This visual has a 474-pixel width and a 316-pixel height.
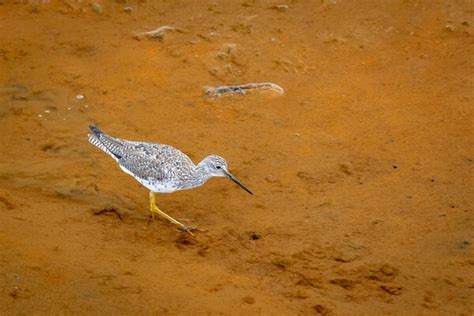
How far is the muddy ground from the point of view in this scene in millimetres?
7965

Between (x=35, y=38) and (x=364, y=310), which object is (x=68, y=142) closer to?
(x=35, y=38)

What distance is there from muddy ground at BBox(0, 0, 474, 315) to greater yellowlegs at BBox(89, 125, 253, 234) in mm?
430

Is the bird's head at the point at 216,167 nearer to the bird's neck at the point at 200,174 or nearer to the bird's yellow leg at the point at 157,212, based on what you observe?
the bird's neck at the point at 200,174

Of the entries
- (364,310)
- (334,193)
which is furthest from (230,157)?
(364,310)

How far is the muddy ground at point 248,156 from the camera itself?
26.1ft

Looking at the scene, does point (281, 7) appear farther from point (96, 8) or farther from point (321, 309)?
point (321, 309)

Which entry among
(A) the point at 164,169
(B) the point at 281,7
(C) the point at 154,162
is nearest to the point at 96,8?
(B) the point at 281,7

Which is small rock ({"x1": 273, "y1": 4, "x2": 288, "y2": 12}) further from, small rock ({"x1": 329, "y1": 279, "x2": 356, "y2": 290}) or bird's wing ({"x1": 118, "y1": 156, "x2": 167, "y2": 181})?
small rock ({"x1": 329, "y1": 279, "x2": 356, "y2": 290})

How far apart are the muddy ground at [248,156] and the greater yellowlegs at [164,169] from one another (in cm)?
43

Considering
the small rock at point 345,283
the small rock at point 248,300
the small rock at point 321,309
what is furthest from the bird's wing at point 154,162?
the small rock at point 321,309

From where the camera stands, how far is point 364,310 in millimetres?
7801

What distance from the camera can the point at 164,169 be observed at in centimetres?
889

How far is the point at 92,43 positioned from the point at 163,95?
1885mm

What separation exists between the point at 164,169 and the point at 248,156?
1.66 m
